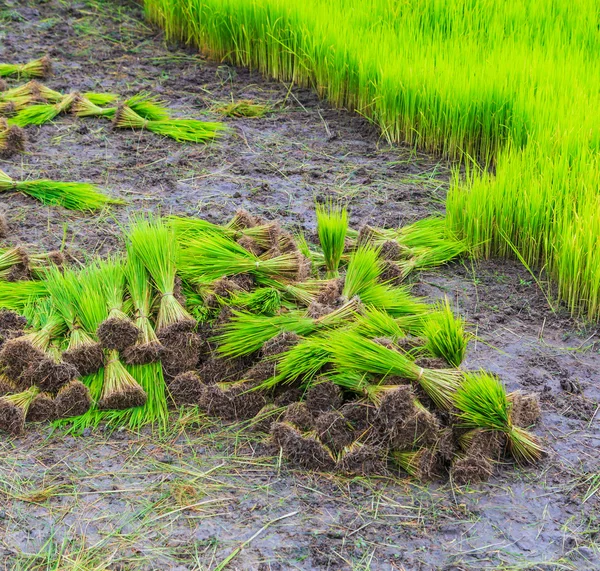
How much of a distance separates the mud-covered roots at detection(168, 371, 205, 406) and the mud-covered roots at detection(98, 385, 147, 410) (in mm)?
95

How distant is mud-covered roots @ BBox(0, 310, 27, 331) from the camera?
284 cm

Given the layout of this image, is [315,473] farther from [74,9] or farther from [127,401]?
[74,9]

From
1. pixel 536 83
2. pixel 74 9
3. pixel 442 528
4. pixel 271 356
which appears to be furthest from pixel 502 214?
pixel 74 9

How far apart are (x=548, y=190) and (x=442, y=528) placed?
1.66m

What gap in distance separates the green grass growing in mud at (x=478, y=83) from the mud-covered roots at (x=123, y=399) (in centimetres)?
159

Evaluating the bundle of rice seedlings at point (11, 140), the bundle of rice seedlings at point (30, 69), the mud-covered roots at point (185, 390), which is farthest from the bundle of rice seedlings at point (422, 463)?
the bundle of rice seedlings at point (30, 69)

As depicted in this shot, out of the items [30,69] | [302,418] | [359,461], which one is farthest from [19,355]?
[30,69]

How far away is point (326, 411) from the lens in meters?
2.49

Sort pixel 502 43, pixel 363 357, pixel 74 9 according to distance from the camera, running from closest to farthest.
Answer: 1. pixel 363 357
2. pixel 502 43
3. pixel 74 9

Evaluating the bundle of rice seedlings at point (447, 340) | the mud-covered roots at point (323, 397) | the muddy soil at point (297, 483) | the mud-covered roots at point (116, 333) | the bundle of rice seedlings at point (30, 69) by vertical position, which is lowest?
the muddy soil at point (297, 483)

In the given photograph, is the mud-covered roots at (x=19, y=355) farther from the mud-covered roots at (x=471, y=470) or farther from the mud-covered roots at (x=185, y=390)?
the mud-covered roots at (x=471, y=470)

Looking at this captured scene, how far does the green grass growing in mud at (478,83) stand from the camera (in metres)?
3.44

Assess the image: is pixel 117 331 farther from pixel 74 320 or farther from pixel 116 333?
pixel 74 320

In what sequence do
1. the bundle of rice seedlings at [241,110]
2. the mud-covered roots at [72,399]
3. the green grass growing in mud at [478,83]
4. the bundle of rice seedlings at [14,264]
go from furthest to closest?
1. the bundle of rice seedlings at [241,110]
2. the green grass growing in mud at [478,83]
3. the bundle of rice seedlings at [14,264]
4. the mud-covered roots at [72,399]
